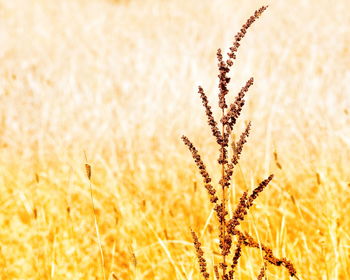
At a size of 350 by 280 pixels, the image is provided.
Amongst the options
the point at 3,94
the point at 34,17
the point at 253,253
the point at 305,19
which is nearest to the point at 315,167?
the point at 253,253

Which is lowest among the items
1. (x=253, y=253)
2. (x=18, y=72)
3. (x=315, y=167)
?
(x=253, y=253)

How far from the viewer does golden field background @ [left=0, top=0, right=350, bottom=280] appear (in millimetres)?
2256

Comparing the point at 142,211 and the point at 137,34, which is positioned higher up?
the point at 137,34

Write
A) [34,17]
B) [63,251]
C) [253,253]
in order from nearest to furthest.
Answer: [253,253] → [63,251] → [34,17]

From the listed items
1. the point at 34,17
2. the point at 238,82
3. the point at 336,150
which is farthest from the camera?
the point at 34,17

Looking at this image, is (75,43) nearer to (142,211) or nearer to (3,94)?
(3,94)

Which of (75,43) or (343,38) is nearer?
(343,38)

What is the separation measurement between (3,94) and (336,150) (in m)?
2.81

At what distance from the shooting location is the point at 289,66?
15.3 ft

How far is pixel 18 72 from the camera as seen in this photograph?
5.04 m

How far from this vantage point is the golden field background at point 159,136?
2256 millimetres

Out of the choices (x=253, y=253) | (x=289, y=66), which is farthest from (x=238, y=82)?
(x=253, y=253)

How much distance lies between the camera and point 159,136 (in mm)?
3555

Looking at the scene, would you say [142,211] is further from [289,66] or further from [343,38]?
[343,38]
